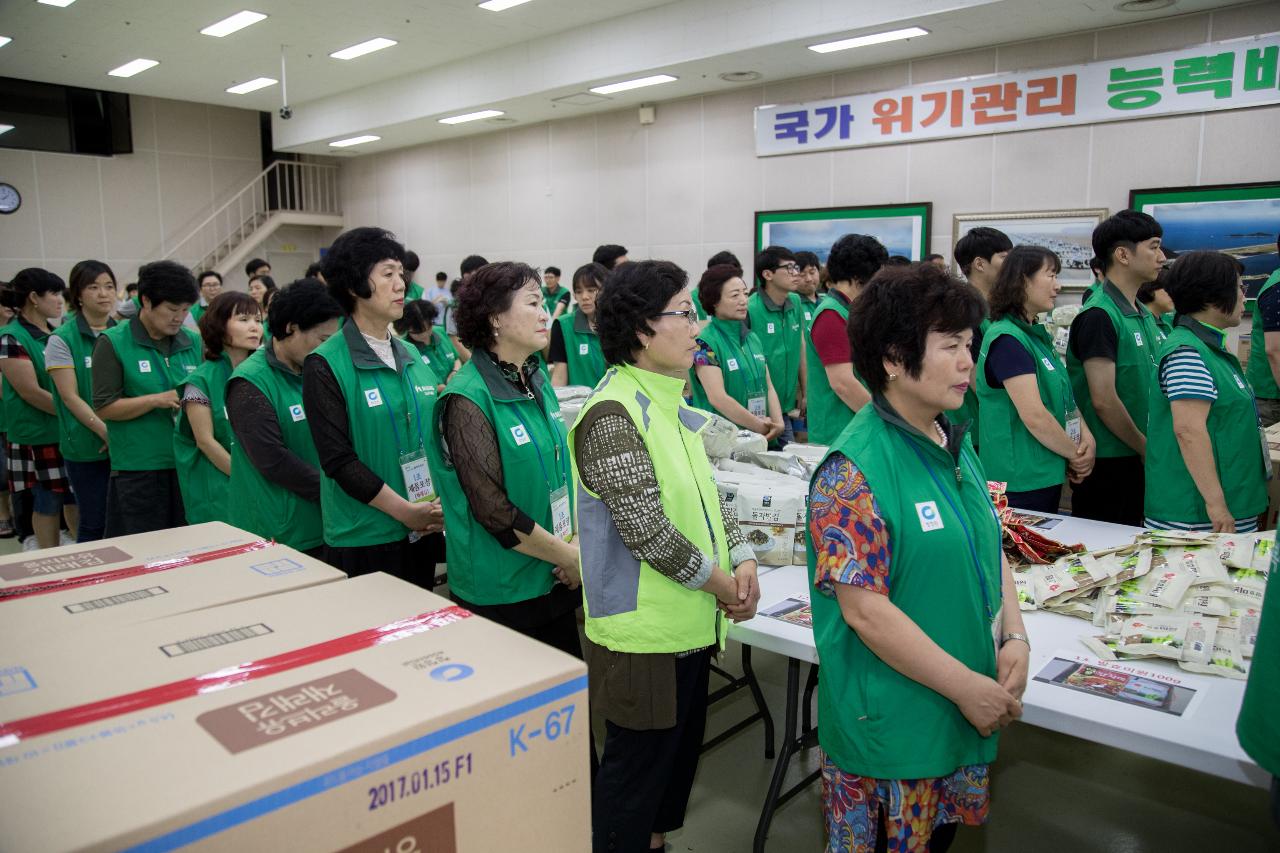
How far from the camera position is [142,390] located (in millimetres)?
3598

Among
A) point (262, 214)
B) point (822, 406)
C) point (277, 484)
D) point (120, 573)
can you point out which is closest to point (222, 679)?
point (120, 573)

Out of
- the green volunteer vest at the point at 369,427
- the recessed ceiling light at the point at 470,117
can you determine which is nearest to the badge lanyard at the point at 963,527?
the green volunteer vest at the point at 369,427

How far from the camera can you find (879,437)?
1.56 meters

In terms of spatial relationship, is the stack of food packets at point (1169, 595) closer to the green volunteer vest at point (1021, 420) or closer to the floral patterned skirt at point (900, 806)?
the floral patterned skirt at point (900, 806)

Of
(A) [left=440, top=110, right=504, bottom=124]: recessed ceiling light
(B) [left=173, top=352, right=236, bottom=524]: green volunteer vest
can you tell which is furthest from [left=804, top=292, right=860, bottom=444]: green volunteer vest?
(A) [left=440, top=110, right=504, bottom=124]: recessed ceiling light

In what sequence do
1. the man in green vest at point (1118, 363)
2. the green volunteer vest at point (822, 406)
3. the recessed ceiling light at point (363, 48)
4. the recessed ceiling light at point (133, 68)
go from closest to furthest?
the man in green vest at point (1118, 363) → the green volunteer vest at point (822, 406) → the recessed ceiling light at point (363, 48) → the recessed ceiling light at point (133, 68)

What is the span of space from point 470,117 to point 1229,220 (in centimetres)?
839

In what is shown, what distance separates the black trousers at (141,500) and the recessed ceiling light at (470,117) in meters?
7.83

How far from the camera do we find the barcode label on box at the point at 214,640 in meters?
0.93

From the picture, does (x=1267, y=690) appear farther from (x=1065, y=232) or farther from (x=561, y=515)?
(x=1065, y=232)

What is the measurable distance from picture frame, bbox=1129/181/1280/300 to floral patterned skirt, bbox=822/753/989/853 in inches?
228

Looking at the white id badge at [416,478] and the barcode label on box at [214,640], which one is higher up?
the barcode label on box at [214,640]

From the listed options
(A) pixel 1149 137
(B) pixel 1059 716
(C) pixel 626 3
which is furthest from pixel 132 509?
(A) pixel 1149 137

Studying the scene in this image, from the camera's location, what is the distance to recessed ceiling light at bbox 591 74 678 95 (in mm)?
8523
